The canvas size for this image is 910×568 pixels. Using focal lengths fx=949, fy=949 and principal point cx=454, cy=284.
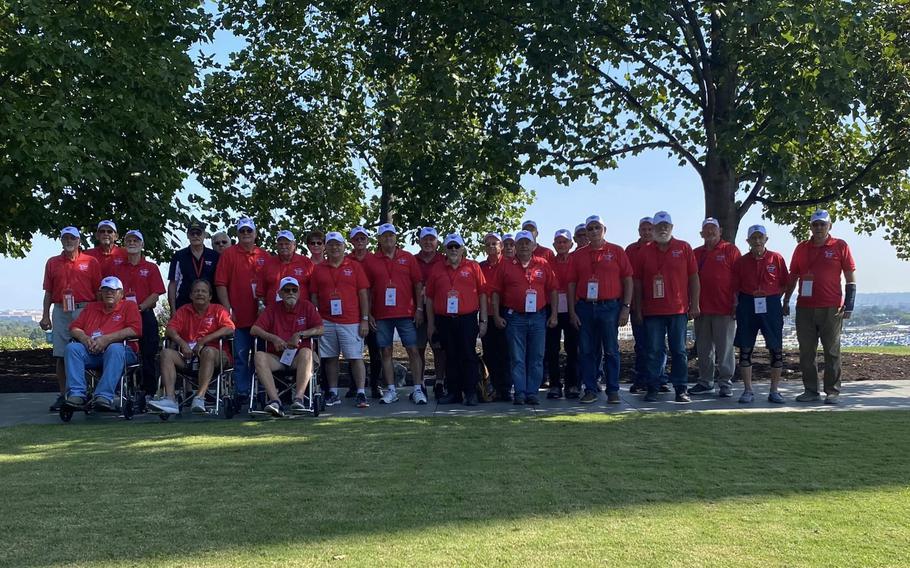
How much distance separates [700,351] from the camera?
11.2 metres

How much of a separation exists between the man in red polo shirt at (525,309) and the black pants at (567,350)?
44 centimetres

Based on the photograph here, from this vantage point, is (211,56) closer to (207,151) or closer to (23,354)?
(207,151)

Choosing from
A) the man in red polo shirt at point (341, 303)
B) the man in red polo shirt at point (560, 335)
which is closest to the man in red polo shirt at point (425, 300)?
the man in red polo shirt at point (341, 303)

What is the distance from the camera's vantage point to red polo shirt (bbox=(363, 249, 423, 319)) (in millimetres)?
10805

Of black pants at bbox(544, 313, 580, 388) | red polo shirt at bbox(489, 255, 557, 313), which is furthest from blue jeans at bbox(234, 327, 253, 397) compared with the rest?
black pants at bbox(544, 313, 580, 388)

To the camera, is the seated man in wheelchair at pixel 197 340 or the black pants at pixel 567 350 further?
the black pants at pixel 567 350

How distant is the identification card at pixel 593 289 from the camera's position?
10.5 m

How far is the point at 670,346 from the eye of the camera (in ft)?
35.1

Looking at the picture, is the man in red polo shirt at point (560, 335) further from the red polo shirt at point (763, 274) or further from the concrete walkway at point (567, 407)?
the red polo shirt at point (763, 274)

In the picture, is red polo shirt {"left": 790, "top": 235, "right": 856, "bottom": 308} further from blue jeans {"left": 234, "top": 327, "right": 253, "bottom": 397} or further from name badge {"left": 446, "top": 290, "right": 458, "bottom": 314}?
blue jeans {"left": 234, "top": 327, "right": 253, "bottom": 397}

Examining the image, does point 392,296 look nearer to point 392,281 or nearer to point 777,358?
point 392,281

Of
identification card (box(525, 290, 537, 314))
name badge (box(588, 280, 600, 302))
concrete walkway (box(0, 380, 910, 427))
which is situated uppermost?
name badge (box(588, 280, 600, 302))

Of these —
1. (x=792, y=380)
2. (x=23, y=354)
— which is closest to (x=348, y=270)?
(x=792, y=380)

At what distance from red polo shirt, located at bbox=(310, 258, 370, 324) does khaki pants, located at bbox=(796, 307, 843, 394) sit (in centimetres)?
487
